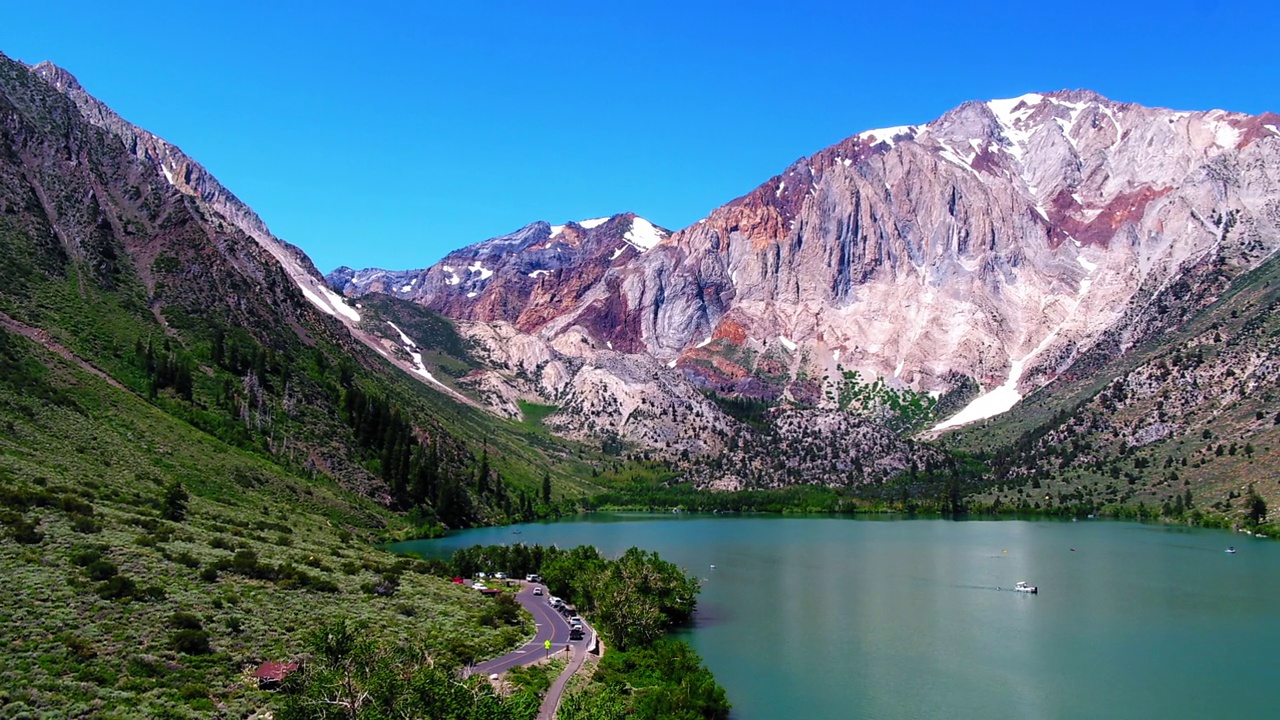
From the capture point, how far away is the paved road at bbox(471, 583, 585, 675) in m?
53.7

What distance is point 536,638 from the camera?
62875 millimetres

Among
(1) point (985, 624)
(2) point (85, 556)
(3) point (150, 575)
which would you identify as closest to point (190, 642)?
(3) point (150, 575)

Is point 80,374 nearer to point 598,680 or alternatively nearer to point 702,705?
point 598,680

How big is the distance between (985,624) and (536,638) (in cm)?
4786

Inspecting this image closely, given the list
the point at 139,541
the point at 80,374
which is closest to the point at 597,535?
the point at 80,374

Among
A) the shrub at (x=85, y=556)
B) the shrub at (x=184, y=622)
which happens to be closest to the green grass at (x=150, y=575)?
the shrub at (x=85, y=556)

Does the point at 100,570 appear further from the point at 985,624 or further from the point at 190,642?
the point at 985,624

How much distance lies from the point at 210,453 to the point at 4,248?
167 ft

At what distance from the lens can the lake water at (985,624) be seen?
6078 centimetres

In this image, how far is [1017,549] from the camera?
465 ft

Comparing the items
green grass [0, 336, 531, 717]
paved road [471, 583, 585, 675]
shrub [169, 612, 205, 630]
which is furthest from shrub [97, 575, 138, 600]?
paved road [471, 583, 585, 675]

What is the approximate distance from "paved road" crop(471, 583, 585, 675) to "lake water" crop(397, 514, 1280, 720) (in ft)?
40.9

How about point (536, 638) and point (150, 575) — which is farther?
point (536, 638)

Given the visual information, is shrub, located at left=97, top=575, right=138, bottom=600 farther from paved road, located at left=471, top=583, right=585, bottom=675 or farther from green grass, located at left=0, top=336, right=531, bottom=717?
paved road, located at left=471, top=583, right=585, bottom=675
